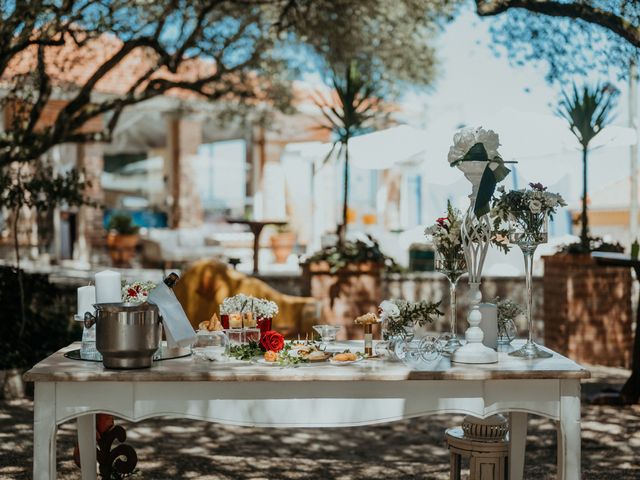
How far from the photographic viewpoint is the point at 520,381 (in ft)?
10.1

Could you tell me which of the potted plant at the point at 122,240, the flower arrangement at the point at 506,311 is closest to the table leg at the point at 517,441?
the flower arrangement at the point at 506,311

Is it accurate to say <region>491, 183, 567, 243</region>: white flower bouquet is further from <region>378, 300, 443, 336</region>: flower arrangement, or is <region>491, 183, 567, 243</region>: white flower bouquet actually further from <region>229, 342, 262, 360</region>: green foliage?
<region>229, 342, 262, 360</region>: green foliage

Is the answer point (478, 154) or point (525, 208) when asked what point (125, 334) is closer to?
point (478, 154)

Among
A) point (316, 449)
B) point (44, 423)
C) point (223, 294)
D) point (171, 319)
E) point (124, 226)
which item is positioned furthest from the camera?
point (124, 226)

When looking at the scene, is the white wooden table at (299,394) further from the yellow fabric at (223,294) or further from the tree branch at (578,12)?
the yellow fabric at (223,294)

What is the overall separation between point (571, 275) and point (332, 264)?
7.37ft

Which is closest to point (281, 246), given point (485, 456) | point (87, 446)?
point (87, 446)

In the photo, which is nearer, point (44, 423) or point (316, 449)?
point (44, 423)

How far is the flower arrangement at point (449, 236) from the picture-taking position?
3490 millimetres

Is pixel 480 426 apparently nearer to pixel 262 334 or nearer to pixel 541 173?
pixel 262 334

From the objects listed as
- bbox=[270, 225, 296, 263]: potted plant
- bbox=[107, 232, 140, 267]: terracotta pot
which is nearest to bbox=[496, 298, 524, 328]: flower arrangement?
bbox=[270, 225, 296, 263]: potted plant

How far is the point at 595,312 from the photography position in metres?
8.29

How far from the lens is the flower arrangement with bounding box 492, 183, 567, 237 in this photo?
3467 millimetres

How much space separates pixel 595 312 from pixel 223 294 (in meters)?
3.53
